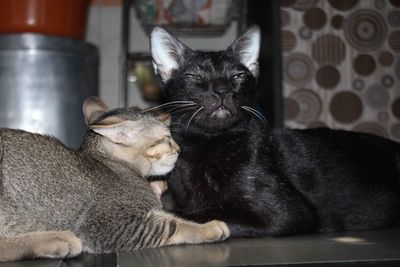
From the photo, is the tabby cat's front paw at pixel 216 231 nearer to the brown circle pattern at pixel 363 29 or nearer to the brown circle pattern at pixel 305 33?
the brown circle pattern at pixel 305 33

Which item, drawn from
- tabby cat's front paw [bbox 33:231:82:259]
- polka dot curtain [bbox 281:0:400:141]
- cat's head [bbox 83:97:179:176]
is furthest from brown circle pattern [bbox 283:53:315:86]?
tabby cat's front paw [bbox 33:231:82:259]

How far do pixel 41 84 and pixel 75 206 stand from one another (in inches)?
82.8

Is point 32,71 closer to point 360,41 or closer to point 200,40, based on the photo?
point 200,40

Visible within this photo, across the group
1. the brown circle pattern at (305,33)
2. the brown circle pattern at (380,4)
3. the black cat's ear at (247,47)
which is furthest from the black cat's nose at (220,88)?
the brown circle pattern at (380,4)

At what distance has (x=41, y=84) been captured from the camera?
3869 millimetres

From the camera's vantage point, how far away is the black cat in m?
2.33

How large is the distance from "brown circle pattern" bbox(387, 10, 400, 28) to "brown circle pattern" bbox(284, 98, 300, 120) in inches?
39.2

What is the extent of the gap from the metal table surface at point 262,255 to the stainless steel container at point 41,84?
2.14 metres

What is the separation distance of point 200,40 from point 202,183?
2640 millimetres

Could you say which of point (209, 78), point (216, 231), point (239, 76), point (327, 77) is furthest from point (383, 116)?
point (216, 231)

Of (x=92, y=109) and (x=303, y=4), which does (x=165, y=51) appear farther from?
(x=303, y=4)

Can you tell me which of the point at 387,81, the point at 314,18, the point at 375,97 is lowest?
the point at 375,97

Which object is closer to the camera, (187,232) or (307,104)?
(187,232)

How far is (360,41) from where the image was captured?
13.4ft
